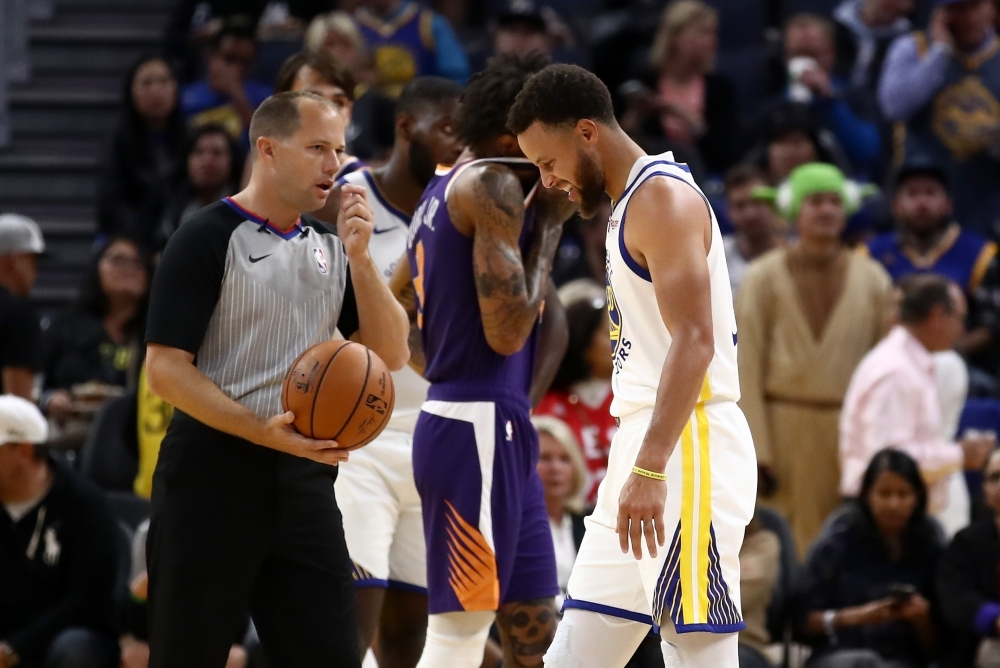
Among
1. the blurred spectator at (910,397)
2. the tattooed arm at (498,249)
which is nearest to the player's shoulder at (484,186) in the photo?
the tattooed arm at (498,249)

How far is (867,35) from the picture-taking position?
11.8 meters

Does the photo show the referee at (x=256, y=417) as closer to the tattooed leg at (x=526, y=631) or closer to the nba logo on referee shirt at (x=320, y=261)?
the nba logo on referee shirt at (x=320, y=261)

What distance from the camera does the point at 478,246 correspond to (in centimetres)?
491

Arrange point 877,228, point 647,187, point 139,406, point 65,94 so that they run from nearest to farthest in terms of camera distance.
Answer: point 647,187 → point 139,406 → point 877,228 → point 65,94

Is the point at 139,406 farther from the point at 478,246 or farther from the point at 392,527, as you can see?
the point at 478,246

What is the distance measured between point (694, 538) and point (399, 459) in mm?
1526

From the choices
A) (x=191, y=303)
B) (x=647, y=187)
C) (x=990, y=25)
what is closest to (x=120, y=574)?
(x=191, y=303)

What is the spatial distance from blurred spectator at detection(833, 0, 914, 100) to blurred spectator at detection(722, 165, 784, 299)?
2.26 meters

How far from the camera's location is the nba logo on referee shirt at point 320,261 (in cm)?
441

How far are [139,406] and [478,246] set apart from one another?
380 cm

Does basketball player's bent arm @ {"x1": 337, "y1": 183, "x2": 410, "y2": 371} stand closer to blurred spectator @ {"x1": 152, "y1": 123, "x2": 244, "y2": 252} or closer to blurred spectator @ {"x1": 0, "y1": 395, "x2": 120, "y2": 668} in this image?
blurred spectator @ {"x1": 0, "y1": 395, "x2": 120, "y2": 668}

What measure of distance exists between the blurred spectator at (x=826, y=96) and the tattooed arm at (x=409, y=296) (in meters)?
6.00

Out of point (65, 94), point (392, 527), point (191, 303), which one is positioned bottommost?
point (392, 527)

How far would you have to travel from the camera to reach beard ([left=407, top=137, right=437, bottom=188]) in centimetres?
550
